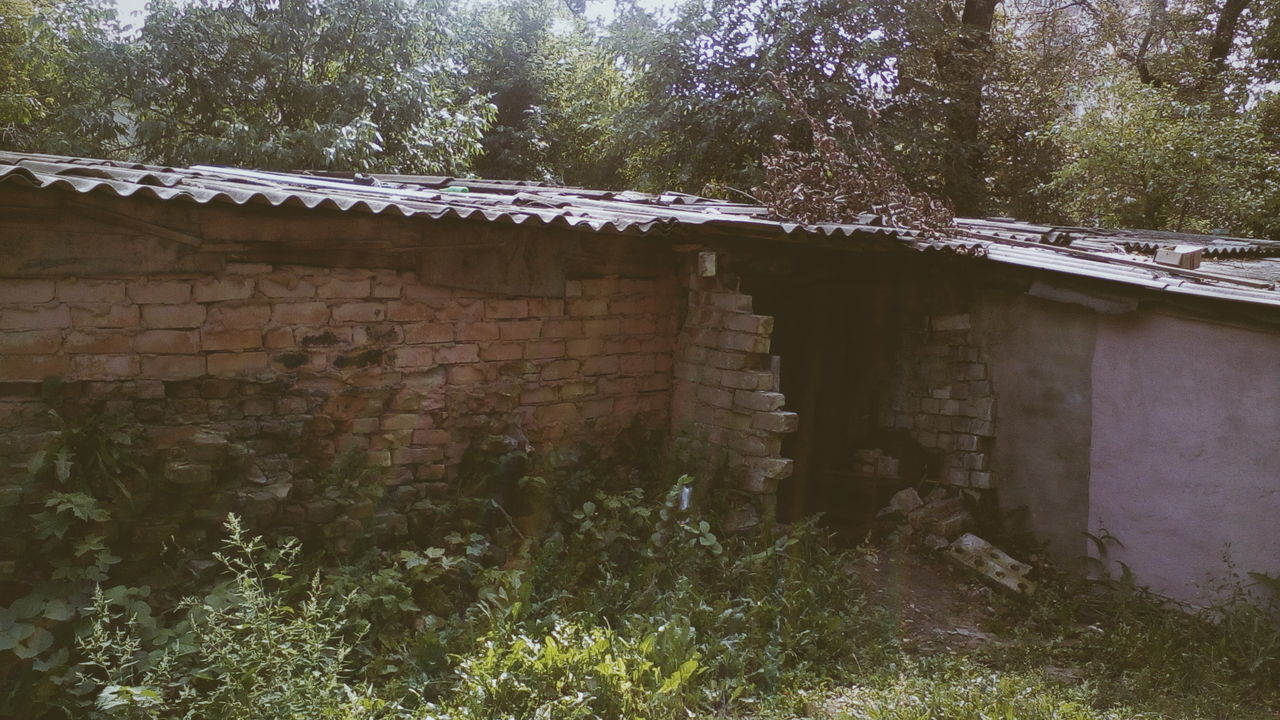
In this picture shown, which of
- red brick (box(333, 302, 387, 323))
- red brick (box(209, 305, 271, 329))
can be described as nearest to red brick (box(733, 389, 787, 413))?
red brick (box(333, 302, 387, 323))

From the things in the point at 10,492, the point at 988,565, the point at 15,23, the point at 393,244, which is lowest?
the point at 988,565

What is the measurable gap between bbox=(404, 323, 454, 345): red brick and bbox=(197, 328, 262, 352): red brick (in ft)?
2.43

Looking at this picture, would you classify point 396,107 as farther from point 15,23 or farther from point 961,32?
point 961,32

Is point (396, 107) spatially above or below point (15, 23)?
below

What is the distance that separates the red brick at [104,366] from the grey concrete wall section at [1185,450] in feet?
17.6

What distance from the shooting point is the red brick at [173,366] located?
4.06 m

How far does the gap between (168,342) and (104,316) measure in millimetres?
275

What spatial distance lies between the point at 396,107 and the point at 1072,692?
12.6 m

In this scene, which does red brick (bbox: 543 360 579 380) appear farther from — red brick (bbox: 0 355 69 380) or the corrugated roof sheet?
red brick (bbox: 0 355 69 380)

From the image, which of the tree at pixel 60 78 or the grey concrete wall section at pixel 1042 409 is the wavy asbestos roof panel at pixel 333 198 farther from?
the tree at pixel 60 78

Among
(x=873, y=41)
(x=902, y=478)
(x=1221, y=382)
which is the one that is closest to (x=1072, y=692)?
(x=1221, y=382)

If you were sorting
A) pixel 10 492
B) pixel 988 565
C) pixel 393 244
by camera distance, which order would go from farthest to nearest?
pixel 988 565
pixel 393 244
pixel 10 492

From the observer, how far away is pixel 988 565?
5605mm

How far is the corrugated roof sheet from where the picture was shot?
375 cm
